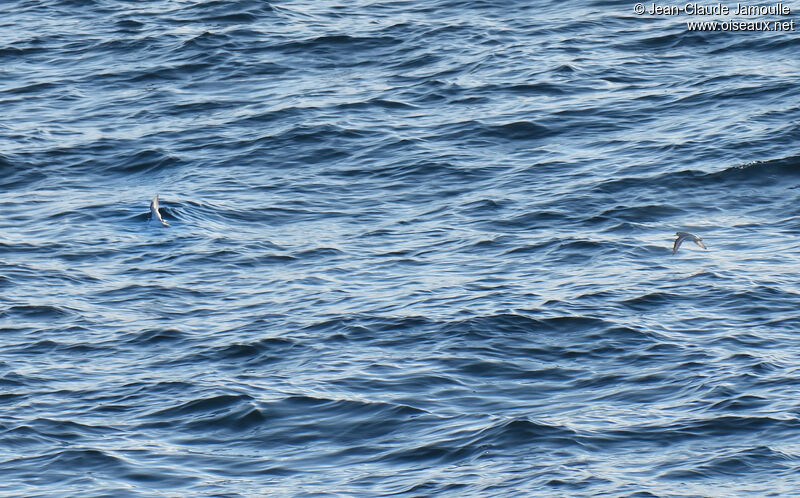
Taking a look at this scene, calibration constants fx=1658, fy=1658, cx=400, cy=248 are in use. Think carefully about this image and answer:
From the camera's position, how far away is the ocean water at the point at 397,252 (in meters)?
18.6

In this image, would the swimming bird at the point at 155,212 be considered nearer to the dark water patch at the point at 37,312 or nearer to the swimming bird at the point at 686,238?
the dark water patch at the point at 37,312

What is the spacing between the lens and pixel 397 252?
963 inches

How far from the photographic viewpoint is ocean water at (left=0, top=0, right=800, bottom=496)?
18562mm

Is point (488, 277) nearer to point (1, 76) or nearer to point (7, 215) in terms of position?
point (7, 215)

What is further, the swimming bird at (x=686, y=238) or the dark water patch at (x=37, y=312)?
the swimming bird at (x=686, y=238)

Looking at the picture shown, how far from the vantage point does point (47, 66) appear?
34344 millimetres
